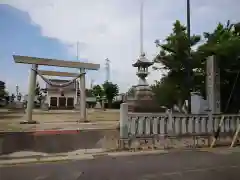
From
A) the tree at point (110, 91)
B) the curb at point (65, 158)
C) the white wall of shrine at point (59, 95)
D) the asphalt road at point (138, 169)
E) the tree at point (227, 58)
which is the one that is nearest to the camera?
the asphalt road at point (138, 169)

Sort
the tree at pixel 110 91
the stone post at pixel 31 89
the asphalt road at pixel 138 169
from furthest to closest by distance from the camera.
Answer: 1. the tree at pixel 110 91
2. the stone post at pixel 31 89
3. the asphalt road at pixel 138 169

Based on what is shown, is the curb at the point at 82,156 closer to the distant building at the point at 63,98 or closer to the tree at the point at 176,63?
the tree at the point at 176,63

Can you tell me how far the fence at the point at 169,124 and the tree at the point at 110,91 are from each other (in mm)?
50248

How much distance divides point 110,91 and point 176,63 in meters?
48.6

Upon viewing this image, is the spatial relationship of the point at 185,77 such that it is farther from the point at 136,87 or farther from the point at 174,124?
the point at 136,87

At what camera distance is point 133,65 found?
34375 millimetres

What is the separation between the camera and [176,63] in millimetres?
13250

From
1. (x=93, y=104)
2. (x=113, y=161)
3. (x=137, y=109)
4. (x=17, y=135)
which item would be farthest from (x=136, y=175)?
(x=93, y=104)

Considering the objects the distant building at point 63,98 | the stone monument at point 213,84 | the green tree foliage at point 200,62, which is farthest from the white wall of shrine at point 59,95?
the stone monument at point 213,84

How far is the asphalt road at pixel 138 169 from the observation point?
20.9ft

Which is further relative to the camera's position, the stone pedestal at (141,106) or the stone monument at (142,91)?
the stone monument at (142,91)

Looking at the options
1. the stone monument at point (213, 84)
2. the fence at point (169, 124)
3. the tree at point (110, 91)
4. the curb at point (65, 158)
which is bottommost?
the curb at point (65, 158)

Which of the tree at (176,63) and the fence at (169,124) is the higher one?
the tree at (176,63)

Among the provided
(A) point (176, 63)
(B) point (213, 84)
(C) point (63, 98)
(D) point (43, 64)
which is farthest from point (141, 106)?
(C) point (63, 98)
